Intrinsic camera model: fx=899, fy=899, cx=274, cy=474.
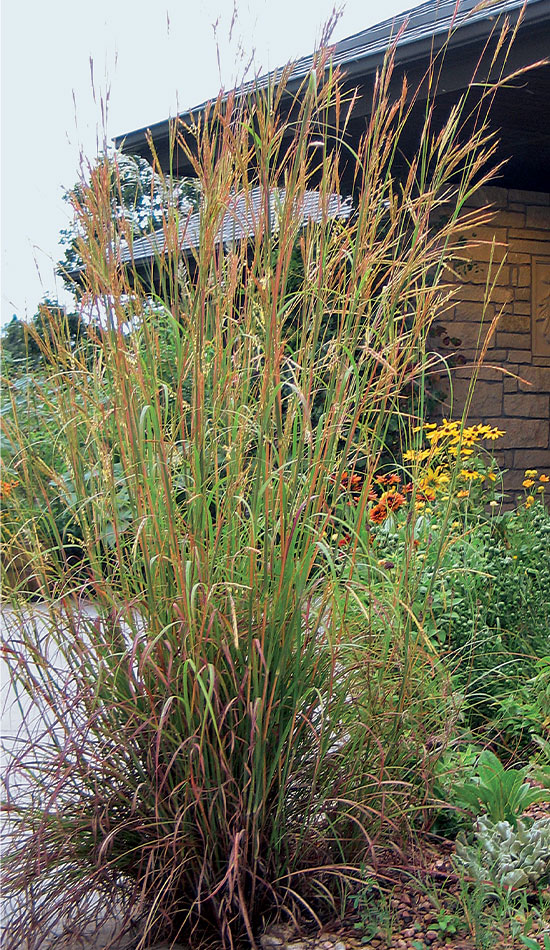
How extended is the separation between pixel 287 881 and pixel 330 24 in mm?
1756

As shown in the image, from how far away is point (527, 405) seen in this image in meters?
→ 6.23

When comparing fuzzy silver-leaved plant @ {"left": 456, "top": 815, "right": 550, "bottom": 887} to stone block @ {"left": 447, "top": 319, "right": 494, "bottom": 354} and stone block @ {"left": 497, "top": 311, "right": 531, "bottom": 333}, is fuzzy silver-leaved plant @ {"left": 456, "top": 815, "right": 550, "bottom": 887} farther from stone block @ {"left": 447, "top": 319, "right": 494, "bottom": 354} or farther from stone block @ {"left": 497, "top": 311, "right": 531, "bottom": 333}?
stone block @ {"left": 497, "top": 311, "right": 531, "bottom": 333}

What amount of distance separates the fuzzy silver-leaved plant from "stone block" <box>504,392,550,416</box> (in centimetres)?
443

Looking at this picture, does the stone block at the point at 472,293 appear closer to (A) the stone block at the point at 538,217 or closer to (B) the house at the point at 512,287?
(B) the house at the point at 512,287

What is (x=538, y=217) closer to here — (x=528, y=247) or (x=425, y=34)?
(x=528, y=247)

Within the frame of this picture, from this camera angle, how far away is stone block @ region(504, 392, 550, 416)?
6164 millimetres

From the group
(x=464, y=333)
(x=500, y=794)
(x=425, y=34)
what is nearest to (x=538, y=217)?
(x=464, y=333)

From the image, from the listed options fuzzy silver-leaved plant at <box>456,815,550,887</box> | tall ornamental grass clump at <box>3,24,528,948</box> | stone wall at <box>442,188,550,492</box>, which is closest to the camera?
tall ornamental grass clump at <box>3,24,528,948</box>

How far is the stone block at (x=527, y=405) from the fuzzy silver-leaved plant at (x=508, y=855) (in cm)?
443

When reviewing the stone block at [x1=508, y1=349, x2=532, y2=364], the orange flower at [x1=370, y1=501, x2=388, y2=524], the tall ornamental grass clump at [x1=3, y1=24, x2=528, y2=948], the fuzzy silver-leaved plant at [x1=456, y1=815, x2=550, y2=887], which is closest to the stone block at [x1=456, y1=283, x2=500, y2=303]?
the stone block at [x1=508, y1=349, x2=532, y2=364]

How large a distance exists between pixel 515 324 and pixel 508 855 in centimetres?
482

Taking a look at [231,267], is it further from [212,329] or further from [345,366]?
[345,366]

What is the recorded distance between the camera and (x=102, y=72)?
1.88 m

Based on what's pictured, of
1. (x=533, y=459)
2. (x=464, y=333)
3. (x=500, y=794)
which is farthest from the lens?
(x=533, y=459)
